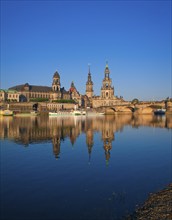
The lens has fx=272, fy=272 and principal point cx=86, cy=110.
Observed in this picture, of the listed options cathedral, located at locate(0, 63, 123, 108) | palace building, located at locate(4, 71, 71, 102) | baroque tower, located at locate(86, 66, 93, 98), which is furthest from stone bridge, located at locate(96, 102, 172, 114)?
baroque tower, located at locate(86, 66, 93, 98)

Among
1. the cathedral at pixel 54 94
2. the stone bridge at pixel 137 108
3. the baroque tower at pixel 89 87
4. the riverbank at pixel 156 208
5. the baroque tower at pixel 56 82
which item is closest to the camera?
the riverbank at pixel 156 208

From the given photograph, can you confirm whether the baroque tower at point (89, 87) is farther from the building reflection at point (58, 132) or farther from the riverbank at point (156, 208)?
the riverbank at point (156, 208)

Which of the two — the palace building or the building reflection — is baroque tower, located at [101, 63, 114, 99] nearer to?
the palace building

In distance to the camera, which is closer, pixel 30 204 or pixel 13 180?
pixel 30 204

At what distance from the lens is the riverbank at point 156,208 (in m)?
9.48

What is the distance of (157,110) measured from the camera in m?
138

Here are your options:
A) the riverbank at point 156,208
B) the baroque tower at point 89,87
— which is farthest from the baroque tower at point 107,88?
the riverbank at point 156,208

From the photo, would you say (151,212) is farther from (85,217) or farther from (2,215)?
(2,215)

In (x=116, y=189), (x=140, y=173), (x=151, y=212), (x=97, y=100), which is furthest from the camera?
(x=97, y=100)

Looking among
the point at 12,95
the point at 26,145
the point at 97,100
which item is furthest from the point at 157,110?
the point at 26,145

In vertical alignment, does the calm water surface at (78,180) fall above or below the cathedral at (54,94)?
below

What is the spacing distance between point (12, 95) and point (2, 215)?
127310 mm

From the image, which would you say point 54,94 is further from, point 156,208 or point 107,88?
point 156,208

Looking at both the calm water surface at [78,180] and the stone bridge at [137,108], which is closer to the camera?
the calm water surface at [78,180]
